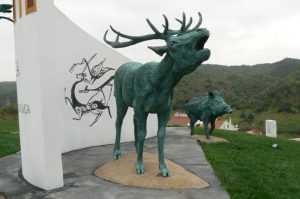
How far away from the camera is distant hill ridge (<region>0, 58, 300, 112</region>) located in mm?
36562

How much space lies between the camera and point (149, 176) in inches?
252

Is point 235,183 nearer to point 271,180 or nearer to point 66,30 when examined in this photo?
point 271,180

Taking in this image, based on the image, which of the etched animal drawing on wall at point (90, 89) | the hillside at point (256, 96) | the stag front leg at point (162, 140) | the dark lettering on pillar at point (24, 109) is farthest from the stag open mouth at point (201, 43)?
the hillside at point (256, 96)

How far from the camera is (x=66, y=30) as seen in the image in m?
10.2

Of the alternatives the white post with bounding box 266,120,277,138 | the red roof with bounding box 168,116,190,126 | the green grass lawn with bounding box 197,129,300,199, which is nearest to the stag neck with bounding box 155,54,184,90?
the green grass lawn with bounding box 197,129,300,199

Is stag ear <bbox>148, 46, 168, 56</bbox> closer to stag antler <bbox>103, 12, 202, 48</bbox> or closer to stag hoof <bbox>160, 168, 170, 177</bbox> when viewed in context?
stag antler <bbox>103, 12, 202, 48</bbox>

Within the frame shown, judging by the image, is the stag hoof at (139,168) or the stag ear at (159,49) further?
the stag hoof at (139,168)

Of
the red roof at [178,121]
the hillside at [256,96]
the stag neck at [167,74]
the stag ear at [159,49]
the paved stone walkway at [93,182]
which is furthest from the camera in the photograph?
the hillside at [256,96]

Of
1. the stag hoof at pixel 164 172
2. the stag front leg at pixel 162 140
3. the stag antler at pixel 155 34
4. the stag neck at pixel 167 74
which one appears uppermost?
the stag antler at pixel 155 34

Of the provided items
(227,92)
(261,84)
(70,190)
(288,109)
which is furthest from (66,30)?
(261,84)

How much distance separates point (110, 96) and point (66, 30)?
8.69ft

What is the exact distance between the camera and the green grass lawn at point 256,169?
5953 mm

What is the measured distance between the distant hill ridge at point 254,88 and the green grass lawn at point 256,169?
2410cm

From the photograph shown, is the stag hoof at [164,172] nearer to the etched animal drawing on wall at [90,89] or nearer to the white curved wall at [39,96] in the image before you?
the white curved wall at [39,96]
